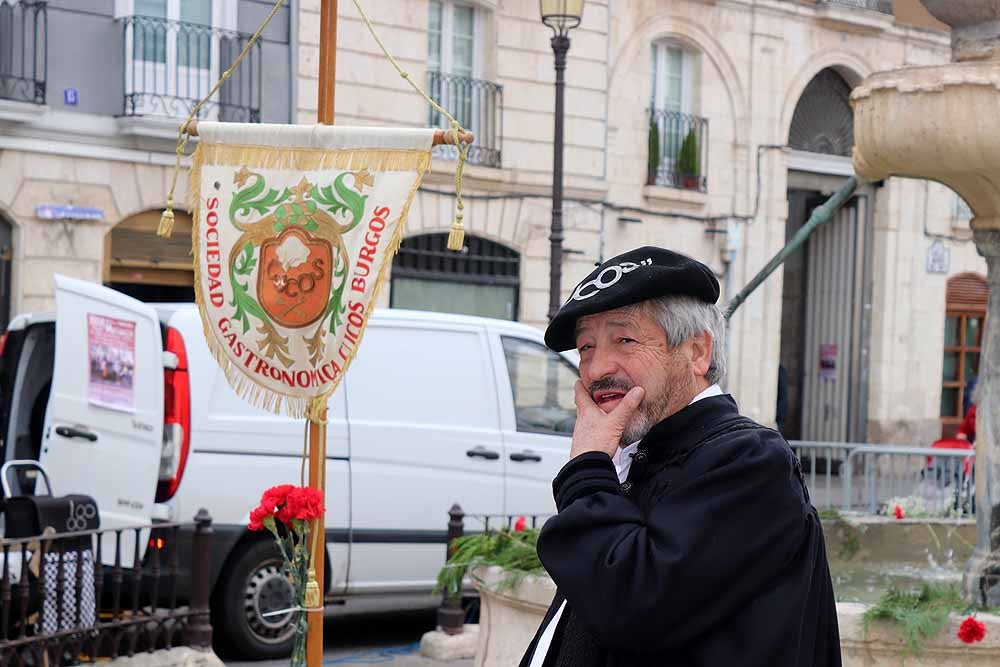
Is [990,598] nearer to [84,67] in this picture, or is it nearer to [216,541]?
[216,541]

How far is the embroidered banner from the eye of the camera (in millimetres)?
5008

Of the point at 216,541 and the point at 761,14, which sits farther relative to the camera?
the point at 761,14

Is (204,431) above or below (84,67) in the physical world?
below

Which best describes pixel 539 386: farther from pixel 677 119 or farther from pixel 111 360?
pixel 677 119

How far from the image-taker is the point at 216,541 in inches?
326

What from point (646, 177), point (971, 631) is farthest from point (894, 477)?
point (646, 177)

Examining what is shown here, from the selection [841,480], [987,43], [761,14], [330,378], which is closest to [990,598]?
[987,43]

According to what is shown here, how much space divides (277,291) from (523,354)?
→ 14.6 ft

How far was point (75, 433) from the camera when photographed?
840 cm

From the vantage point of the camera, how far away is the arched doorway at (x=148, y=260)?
16266 millimetres

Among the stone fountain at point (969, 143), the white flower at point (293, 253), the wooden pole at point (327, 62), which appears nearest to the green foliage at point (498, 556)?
the white flower at point (293, 253)

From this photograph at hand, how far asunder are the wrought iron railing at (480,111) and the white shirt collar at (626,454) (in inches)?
658

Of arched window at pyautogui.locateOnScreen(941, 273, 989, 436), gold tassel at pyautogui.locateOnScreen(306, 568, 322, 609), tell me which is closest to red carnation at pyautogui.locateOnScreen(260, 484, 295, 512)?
gold tassel at pyautogui.locateOnScreen(306, 568, 322, 609)

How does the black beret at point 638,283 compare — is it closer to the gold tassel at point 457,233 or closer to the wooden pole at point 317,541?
the gold tassel at point 457,233
